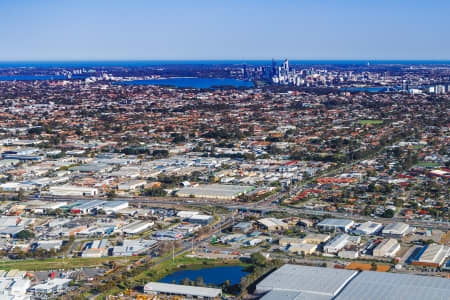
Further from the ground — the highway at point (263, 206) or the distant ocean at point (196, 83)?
the distant ocean at point (196, 83)

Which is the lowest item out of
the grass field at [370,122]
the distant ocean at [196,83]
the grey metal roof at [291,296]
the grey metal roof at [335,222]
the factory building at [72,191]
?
the factory building at [72,191]

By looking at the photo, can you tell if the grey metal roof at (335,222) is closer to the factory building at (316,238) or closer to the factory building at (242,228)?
the factory building at (316,238)

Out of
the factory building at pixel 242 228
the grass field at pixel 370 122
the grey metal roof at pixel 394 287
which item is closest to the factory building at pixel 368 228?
the factory building at pixel 242 228

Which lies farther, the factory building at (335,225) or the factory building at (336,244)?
the factory building at (335,225)

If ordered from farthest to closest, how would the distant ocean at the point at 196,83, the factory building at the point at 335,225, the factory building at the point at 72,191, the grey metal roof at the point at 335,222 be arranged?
1. the distant ocean at the point at 196,83
2. the factory building at the point at 72,191
3. the grey metal roof at the point at 335,222
4. the factory building at the point at 335,225

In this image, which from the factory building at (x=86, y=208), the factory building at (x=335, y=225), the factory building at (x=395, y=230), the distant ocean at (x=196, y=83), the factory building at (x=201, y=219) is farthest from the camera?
the distant ocean at (x=196, y=83)

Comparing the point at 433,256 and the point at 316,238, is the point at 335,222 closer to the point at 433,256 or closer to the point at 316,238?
the point at 316,238

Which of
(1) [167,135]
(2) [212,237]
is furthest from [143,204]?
(1) [167,135]

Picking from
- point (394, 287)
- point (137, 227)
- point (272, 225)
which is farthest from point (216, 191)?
point (394, 287)
